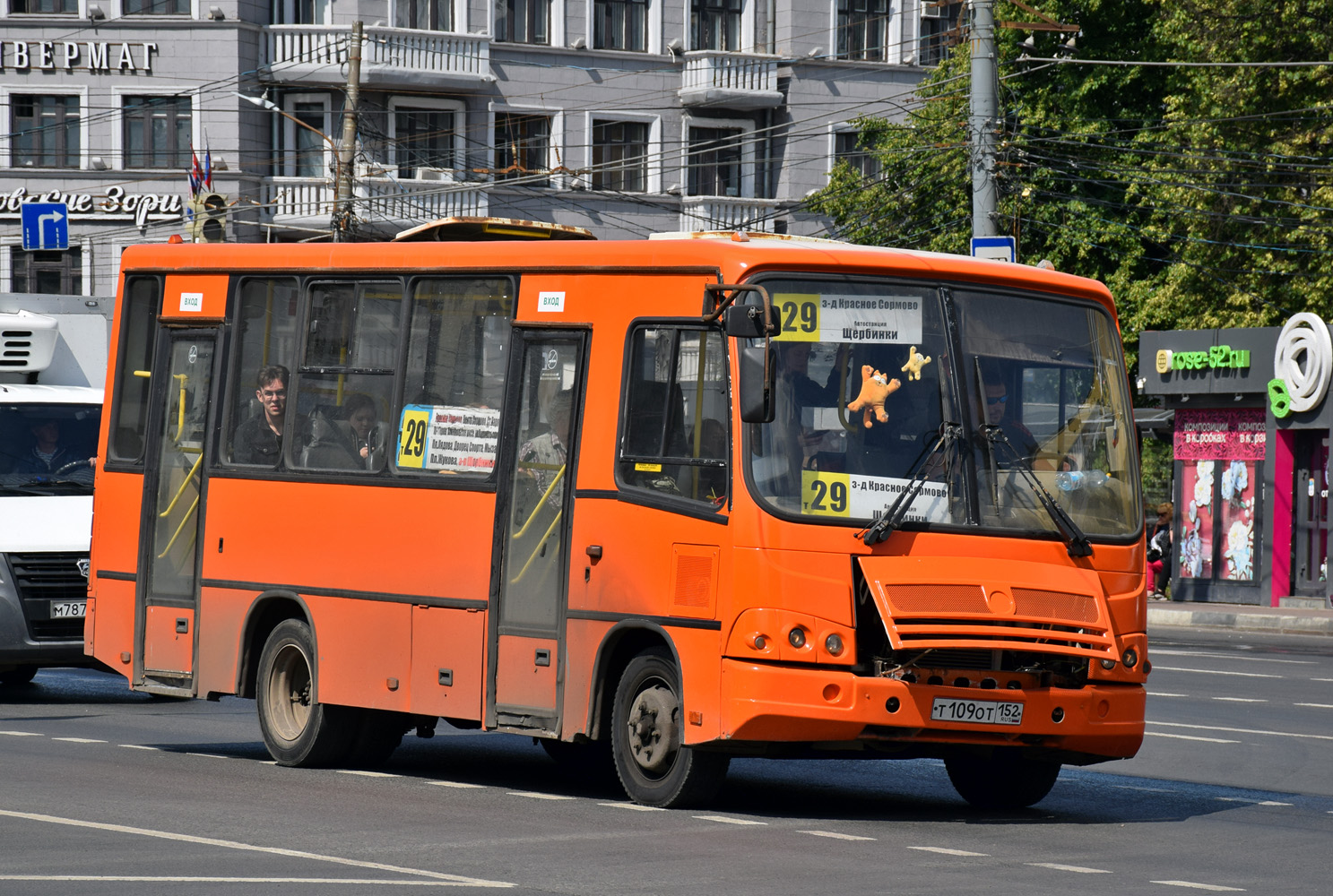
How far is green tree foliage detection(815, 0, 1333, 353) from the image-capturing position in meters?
39.9

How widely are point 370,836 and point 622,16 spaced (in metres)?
42.5

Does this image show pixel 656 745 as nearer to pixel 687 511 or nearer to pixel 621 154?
pixel 687 511

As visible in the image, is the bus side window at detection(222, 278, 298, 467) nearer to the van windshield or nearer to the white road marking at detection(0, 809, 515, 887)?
the white road marking at detection(0, 809, 515, 887)

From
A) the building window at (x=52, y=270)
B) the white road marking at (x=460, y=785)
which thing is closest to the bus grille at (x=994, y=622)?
the white road marking at (x=460, y=785)

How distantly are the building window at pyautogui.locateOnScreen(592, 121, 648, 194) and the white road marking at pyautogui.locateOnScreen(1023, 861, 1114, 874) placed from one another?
136 ft

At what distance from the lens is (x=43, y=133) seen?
154 ft

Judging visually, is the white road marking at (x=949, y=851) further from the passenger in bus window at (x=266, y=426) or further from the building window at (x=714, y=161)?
the building window at (x=714, y=161)

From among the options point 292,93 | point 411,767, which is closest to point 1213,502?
point 292,93

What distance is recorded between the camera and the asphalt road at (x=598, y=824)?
28.4ft

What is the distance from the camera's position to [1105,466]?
11.2m

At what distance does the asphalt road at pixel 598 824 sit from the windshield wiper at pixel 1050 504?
1353 millimetres

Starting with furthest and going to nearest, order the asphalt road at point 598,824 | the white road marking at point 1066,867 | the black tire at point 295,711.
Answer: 1. the black tire at point 295,711
2. the white road marking at point 1066,867
3. the asphalt road at point 598,824

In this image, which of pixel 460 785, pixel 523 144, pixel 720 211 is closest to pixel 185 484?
pixel 460 785

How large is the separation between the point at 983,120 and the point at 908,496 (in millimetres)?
15693
